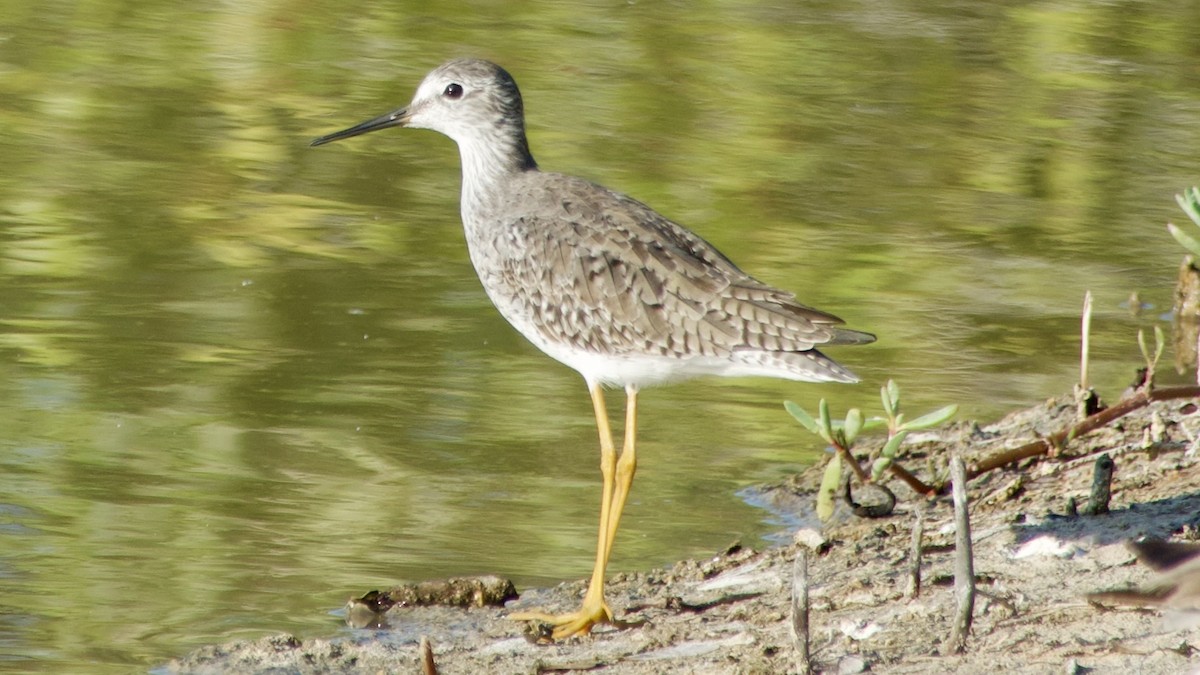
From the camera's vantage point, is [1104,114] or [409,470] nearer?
[409,470]

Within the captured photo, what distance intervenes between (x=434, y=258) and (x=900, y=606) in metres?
4.90

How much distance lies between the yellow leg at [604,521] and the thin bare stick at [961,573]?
1.36 meters

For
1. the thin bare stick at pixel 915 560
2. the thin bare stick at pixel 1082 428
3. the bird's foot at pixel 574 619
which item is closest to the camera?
the thin bare stick at pixel 915 560

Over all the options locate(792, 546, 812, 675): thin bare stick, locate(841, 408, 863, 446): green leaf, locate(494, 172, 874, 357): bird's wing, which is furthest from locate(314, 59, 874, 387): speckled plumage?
locate(792, 546, 812, 675): thin bare stick

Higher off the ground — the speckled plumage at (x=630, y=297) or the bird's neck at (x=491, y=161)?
the bird's neck at (x=491, y=161)

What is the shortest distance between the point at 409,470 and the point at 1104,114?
→ 804 centimetres

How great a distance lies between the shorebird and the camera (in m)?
6.12

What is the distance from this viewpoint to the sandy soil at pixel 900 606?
185 inches

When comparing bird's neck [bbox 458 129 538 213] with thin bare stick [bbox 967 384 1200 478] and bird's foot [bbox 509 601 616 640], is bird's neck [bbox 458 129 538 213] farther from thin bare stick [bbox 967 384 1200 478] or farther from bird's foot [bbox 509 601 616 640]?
thin bare stick [bbox 967 384 1200 478]

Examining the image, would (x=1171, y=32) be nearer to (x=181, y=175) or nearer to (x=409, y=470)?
(x=181, y=175)

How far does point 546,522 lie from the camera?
6785mm

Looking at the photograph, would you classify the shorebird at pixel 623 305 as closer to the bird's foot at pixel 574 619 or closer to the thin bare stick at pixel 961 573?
the bird's foot at pixel 574 619

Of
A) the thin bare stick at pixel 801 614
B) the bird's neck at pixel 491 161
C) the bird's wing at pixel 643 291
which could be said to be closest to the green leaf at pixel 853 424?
the bird's wing at pixel 643 291

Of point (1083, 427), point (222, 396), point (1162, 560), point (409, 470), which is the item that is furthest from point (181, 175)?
point (1162, 560)
